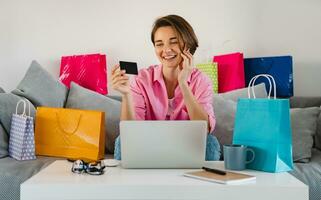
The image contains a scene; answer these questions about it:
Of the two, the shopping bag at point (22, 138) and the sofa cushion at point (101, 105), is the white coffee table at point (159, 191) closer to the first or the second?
the shopping bag at point (22, 138)

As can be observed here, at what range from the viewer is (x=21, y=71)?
2.71 m

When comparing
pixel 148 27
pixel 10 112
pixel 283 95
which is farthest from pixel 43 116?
pixel 283 95

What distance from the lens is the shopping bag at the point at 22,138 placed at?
6.55 feet

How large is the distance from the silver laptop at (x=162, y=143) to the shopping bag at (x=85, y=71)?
150cm

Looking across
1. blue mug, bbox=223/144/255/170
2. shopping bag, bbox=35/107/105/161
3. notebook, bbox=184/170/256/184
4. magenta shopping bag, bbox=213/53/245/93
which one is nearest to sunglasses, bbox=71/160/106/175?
notebook, bbox=184/170/256/184

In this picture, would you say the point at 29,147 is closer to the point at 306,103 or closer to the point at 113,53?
the point at 113,53

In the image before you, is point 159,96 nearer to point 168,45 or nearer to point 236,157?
point 168,45

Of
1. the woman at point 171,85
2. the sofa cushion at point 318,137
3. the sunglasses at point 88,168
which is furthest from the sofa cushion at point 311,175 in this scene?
the sunglasses at point 88,168

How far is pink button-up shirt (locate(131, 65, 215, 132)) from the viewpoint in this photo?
1814mm

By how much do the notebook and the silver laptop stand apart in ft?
0.27

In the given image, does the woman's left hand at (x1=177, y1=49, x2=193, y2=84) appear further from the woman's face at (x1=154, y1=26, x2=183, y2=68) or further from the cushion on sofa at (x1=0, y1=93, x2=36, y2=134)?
the cushion on sofa at (x1=0, y1=93, x2=36, y2=134)

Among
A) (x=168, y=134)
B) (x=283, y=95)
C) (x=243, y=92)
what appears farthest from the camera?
(x=283, y=95)

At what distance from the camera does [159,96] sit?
6.07 feet

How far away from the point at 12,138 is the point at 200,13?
1346 mm
